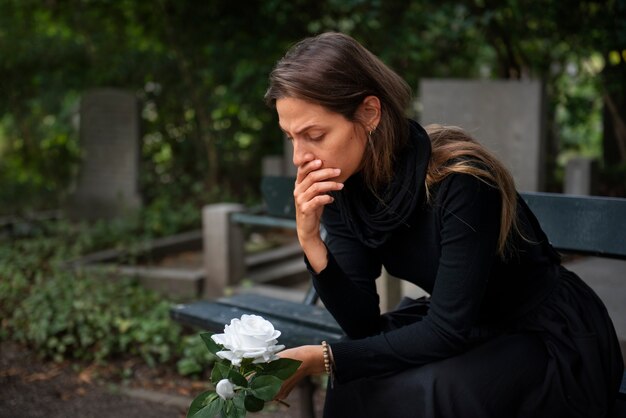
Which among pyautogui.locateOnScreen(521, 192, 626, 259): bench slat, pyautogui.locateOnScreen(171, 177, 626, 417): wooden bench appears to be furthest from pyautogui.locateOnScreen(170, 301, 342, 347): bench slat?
pyautogui.locateOnScreen(521, 192, 626, 259): bench slat

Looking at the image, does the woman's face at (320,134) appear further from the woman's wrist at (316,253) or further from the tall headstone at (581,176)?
the tall headstone at (581,176)

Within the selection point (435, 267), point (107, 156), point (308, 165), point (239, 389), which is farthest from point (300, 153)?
point (107, 156)

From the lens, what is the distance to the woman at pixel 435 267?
6.66ft

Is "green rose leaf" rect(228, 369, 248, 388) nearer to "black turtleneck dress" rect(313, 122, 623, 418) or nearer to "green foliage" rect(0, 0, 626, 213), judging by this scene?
"black turtleneck dress" rect(313, 122, 623, 418)

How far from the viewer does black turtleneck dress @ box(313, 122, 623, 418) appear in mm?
2025

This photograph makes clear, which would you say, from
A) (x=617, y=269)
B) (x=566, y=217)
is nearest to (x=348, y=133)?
(x=566, y=217)

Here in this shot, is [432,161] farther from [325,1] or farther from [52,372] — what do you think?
[325,1]

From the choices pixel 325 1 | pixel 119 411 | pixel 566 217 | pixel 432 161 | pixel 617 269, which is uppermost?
pixel 325 1

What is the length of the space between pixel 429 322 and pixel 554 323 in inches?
13.2

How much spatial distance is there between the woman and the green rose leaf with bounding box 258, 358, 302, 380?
0.13m

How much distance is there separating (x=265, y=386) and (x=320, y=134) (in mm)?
654

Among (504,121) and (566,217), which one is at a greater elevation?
(504,121)

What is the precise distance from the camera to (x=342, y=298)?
89.0 inches

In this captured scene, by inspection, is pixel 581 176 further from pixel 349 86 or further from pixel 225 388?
pixel 225 388
